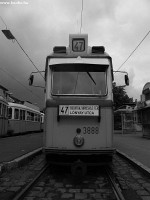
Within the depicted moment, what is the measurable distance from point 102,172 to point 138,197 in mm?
2634

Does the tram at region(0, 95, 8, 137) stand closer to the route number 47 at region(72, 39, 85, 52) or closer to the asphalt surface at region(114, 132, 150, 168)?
the asphalt surface at region(114, 132, 150, 168)

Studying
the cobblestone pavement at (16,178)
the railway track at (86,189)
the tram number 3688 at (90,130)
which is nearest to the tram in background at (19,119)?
the cobblestone pavement at (16,178)

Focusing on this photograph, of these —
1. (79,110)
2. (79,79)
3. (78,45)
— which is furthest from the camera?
(78,45)

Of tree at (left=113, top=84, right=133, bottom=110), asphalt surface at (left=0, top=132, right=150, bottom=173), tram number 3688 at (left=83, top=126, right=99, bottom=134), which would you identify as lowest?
asphalt surface at (left=0, top=132, right=150, bottom=173)

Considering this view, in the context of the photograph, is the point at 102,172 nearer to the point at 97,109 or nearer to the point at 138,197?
the point at 97,109

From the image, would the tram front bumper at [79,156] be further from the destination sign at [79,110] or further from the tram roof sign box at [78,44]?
the tram roof sign box at [78,44]

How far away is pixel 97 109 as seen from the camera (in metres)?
7.75

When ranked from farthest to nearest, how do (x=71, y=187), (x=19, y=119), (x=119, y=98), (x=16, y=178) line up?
1. (x=119, y=98)
2. (x=19, y=119)
3. (x=16, y=178)
4. (x=71, y=187)

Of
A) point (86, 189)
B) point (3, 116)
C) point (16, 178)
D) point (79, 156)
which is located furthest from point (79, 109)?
point (3, 116)

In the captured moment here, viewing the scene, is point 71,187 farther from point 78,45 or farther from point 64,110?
point 78,45

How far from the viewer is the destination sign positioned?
25.3 ft

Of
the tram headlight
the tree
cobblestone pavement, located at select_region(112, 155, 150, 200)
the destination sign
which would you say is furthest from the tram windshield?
the tree

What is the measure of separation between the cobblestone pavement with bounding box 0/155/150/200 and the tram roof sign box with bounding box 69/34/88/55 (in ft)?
11.1

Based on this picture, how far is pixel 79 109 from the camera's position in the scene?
774cm
